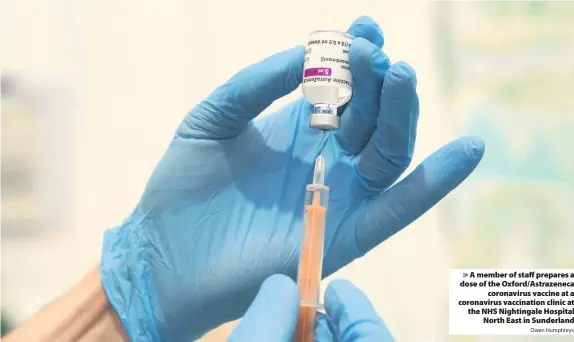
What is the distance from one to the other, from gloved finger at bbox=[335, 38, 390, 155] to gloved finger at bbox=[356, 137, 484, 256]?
0.31ft

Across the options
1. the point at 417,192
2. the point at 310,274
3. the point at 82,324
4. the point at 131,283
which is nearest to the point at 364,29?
the point at 417,192

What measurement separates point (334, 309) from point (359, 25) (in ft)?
1.35

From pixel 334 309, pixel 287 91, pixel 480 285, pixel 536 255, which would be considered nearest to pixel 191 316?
pixel 334 309

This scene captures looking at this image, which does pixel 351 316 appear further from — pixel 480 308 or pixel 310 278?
pixel 480 308

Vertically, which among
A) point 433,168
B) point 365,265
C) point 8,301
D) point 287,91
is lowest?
point 8,301

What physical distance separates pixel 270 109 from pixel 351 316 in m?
0.63

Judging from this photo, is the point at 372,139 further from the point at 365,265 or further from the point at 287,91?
the point at 365,265

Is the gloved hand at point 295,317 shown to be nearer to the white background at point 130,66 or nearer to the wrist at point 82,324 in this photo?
the wrist at point 82,324

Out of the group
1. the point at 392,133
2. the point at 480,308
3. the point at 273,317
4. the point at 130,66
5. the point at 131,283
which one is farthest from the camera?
the point at 130,66

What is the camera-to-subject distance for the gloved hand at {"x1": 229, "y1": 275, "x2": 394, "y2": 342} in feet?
1.90

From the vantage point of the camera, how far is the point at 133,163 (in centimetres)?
120

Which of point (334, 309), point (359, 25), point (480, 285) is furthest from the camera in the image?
point (480, 285)

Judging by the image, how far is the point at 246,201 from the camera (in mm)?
854

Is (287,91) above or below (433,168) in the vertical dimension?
above
